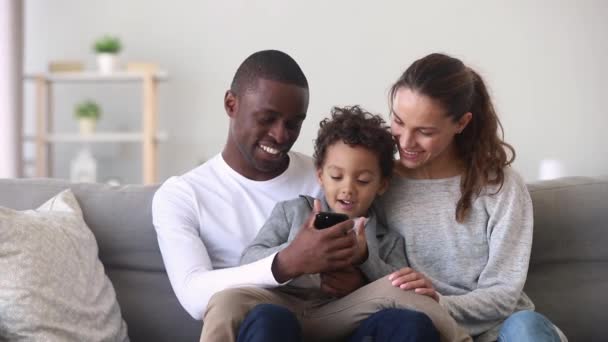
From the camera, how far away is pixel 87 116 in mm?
4801

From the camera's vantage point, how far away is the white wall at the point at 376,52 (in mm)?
4879

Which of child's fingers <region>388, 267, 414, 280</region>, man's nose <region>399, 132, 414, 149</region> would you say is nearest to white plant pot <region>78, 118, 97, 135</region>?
man's nose <region>399, 132, 414, 149</region>

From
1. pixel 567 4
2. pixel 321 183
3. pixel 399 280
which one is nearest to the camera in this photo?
pixel 399 280

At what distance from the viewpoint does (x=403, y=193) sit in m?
1.85

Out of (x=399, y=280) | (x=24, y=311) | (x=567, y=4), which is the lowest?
(x=24, y=311)

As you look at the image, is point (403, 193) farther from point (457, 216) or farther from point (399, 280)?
point (399, 280)

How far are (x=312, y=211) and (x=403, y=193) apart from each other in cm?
23

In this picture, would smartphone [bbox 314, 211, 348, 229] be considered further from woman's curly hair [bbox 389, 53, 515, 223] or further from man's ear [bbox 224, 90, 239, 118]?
man's ear [bbox 224, 90, 239, 118]

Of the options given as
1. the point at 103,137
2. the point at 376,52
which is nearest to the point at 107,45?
the point at 103,137

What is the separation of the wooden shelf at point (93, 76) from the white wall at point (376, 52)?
400mm

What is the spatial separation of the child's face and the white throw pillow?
1.84 ft

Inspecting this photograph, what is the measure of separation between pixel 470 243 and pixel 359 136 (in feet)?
1.09

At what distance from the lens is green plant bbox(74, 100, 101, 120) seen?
15.7ft

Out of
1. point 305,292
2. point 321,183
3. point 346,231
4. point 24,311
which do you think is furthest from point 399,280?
point 24,311
